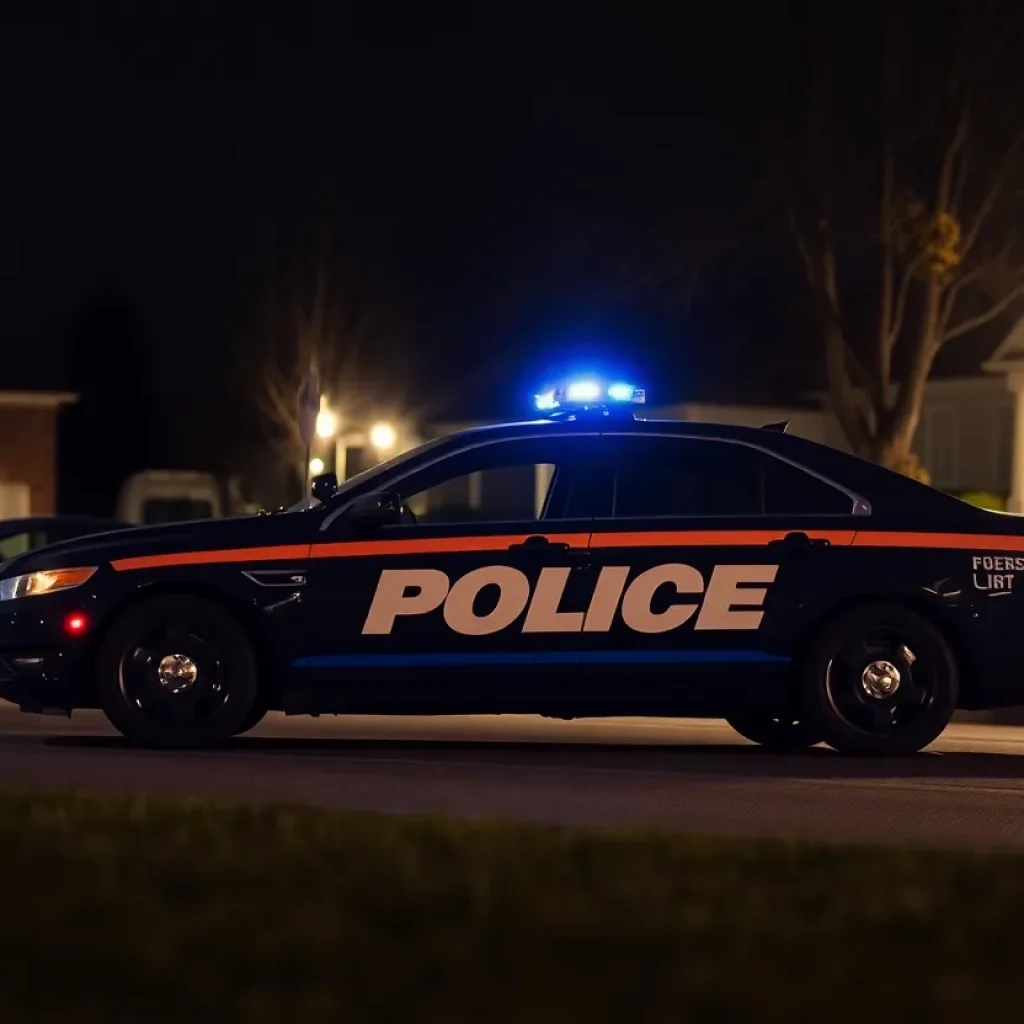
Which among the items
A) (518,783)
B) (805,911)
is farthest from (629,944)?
(518,783)

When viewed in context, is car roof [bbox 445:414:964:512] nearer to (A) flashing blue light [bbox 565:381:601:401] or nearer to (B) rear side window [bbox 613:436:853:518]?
(B) rear side window [bbox 613:436:853:518]

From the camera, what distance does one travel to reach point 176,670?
10.2 m

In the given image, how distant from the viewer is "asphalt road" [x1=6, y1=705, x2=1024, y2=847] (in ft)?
27.1

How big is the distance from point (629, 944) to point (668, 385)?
4095 centimetres

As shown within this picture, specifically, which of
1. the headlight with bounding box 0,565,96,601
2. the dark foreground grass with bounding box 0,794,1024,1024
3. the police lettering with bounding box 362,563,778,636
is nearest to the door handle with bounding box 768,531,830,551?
the police lettering with bounding box 362,563,778,636

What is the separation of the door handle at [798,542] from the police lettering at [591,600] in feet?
0.42

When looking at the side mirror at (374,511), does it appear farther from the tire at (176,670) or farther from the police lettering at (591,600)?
the tire at (176,670)

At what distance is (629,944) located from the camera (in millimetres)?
5266

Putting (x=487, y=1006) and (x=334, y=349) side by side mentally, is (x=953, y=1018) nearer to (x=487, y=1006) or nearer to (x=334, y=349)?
(x=487, y=1006)

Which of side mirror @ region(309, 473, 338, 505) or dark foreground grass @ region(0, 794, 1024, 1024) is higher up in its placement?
side mirror @ region(309, 473, 338, 505)

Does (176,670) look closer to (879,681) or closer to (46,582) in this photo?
(46,582)

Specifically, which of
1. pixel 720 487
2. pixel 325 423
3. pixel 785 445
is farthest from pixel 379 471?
pixel 325 423

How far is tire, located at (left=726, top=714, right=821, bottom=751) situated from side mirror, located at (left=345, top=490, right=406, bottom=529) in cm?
191

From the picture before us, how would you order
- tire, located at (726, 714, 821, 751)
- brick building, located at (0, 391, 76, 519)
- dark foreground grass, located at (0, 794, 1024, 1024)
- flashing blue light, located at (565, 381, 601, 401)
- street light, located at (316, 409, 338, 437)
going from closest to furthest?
dark foreground grass, located at (0, 794, 1024, 1024) → tire, located at (726, 714, 821, 751) → flashing blue light, located at (565, 381, 601, 401) → street light, located at (316, 409, 338, 437) → brick building, located at (0, 391, 76, 519)
